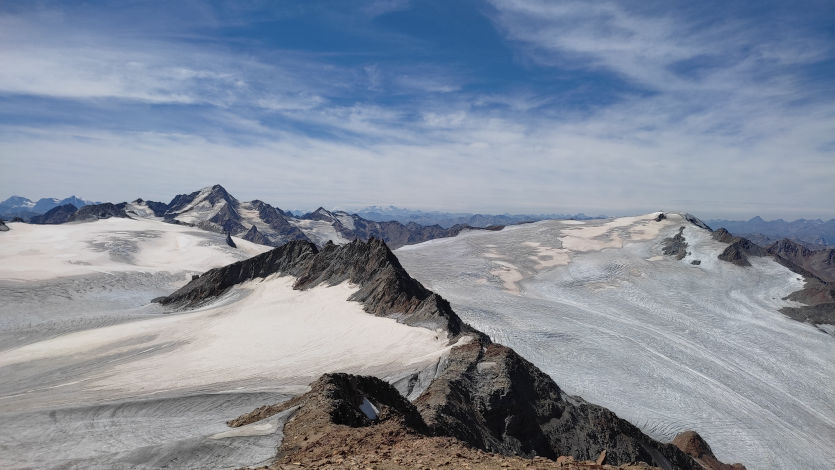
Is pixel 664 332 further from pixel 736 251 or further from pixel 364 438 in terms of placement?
pixel 364 438

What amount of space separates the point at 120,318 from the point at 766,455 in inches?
2020

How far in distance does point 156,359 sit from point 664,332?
46.7 meters

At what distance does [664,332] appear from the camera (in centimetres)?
4747

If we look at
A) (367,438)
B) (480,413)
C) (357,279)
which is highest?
(367,438)

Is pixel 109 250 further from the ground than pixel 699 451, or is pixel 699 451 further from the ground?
pixel 109 250

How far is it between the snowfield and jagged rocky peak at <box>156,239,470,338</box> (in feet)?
5.14

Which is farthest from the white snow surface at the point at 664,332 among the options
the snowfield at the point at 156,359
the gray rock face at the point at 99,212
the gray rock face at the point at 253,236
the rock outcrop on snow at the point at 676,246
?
the gray rock face at the point at 253,236

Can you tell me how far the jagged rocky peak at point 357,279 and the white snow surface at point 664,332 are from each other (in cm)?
1094

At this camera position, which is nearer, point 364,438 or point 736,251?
point 364,438

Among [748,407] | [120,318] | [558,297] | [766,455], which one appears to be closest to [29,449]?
[120,318]

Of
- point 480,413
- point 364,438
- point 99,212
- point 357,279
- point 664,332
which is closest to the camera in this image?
point 364,438

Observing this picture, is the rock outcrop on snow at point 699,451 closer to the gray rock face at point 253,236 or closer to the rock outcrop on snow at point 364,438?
the rock outcrop on snow at point 364,438

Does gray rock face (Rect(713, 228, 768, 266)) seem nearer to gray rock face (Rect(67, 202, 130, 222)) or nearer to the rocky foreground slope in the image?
the rocky foreground slope

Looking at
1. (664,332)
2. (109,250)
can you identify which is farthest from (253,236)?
(664,332)
